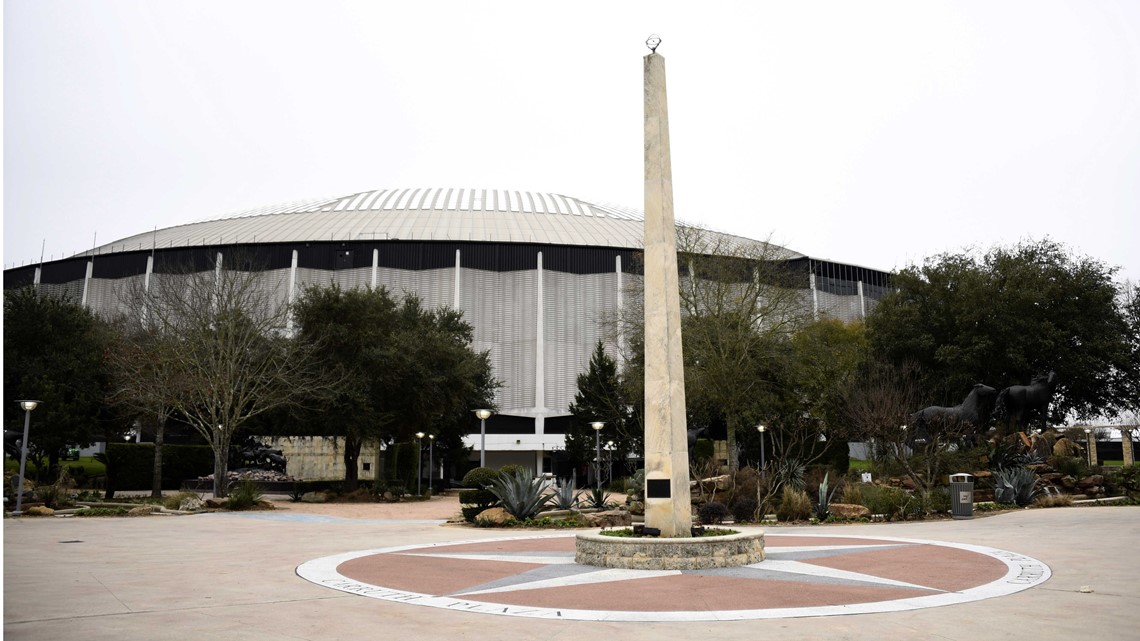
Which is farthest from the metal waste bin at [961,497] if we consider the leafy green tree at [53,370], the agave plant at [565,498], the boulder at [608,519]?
the leafy green tree at [53,370]

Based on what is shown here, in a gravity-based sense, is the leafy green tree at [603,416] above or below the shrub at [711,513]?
above

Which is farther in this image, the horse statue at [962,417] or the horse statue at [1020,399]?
the horse statue at [1020,399]

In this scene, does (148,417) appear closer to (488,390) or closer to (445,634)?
(488,390)

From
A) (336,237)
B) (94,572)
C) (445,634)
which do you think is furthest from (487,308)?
(445,634)

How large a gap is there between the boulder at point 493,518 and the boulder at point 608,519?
7.79 feet

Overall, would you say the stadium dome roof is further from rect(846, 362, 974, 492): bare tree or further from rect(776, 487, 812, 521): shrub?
rect(776, 487, 812, 521): shrub

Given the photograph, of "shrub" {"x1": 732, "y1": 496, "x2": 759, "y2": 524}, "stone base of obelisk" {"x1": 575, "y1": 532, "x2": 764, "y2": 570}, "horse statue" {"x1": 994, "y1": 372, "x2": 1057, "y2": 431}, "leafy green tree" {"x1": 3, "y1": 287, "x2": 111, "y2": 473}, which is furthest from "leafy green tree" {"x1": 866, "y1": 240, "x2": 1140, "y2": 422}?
"leafy green tree" {"x1": 3, "y1": 287, "x2": 111, "y2": 473}

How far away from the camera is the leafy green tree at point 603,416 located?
5003 centimetres

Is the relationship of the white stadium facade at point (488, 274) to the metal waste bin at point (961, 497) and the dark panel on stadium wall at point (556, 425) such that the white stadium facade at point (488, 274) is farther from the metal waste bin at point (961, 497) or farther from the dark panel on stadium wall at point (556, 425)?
the metal waste bin at point (961, 497)

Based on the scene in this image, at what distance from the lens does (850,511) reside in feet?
74.5

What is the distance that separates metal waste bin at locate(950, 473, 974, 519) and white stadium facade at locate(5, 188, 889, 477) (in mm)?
48150

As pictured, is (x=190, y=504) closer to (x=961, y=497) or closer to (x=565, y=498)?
(x=565, y=498)

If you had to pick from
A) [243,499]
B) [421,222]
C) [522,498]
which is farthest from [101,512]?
[421,222]

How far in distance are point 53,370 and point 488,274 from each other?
39.2 m
